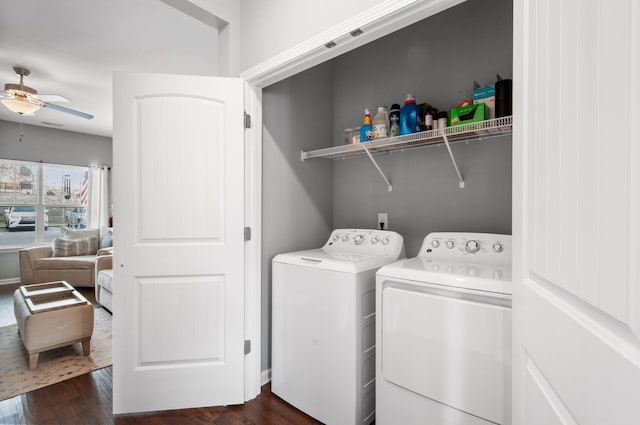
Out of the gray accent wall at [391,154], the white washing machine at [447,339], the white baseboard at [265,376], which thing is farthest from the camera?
the white baseboard at [265,376]

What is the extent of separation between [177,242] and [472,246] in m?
1.65

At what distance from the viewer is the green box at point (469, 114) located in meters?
1.68

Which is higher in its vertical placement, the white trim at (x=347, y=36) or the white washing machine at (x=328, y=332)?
the white trim at (x=347, y=36)

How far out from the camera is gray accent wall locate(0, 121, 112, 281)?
5195mm

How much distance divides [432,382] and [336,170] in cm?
173

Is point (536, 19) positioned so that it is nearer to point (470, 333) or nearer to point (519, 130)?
point (519, 130)

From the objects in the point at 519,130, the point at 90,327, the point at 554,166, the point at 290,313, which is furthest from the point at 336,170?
the point at 90,327

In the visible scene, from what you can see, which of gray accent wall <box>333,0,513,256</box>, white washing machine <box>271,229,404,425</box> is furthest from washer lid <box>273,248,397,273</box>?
gray accent wall <box>333,0,513,256</box>

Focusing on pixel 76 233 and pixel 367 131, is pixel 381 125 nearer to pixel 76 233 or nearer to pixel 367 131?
pixel 367 131

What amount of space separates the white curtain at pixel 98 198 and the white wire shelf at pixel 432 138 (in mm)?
5544

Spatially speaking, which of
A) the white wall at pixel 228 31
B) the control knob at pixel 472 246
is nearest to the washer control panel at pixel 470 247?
the control knob at pixel 472 246

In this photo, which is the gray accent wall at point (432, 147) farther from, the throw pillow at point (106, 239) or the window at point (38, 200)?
the window at point (38, 200)

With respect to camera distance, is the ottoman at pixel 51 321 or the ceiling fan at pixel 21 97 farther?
the ceiling fan at pixel 21 97

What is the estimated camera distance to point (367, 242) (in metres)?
2.12
